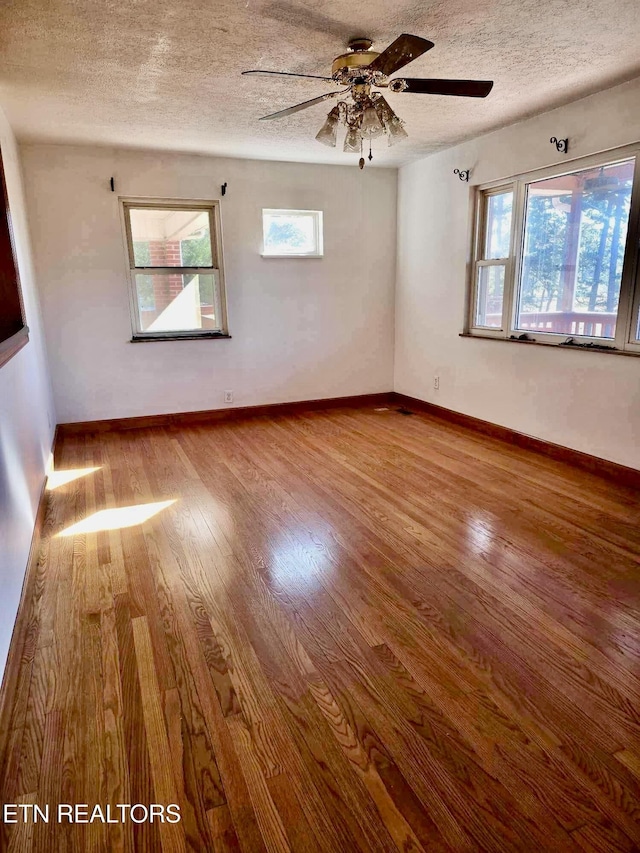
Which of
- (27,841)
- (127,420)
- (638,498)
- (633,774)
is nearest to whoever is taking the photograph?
(27,841)

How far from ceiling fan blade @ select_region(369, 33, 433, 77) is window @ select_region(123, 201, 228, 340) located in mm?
3051

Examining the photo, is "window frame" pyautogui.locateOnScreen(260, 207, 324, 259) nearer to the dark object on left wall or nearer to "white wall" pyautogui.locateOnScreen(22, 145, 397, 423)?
"white wall" pyautogui.locateOnScreen(22, 145, 397, 423)

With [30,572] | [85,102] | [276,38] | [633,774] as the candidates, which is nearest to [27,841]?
[30,572]

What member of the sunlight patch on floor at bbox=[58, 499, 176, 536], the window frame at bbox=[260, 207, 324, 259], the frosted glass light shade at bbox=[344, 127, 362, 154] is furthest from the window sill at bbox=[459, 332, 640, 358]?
the sunlight patch on floor at bbox=[58, 499, 176, 536]

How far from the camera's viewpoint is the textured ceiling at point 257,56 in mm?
2295

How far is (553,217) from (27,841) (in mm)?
4469

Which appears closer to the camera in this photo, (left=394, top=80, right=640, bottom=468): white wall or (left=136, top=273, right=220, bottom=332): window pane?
(left=394, top=80, right=640, bottom=468): white wall

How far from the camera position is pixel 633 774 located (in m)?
1.42

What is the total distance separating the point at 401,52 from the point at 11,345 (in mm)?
2147

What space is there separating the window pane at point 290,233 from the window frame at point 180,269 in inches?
19.9

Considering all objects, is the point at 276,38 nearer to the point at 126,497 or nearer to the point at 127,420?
the point at 126,497

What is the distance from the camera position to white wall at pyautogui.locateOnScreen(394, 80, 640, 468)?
3.46 metres

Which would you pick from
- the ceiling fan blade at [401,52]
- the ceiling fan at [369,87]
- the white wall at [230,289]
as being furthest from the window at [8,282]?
the ceiling fan blade at [401,52]

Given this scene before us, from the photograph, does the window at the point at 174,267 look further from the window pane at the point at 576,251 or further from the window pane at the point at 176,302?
the window pane at the point at 576,251
